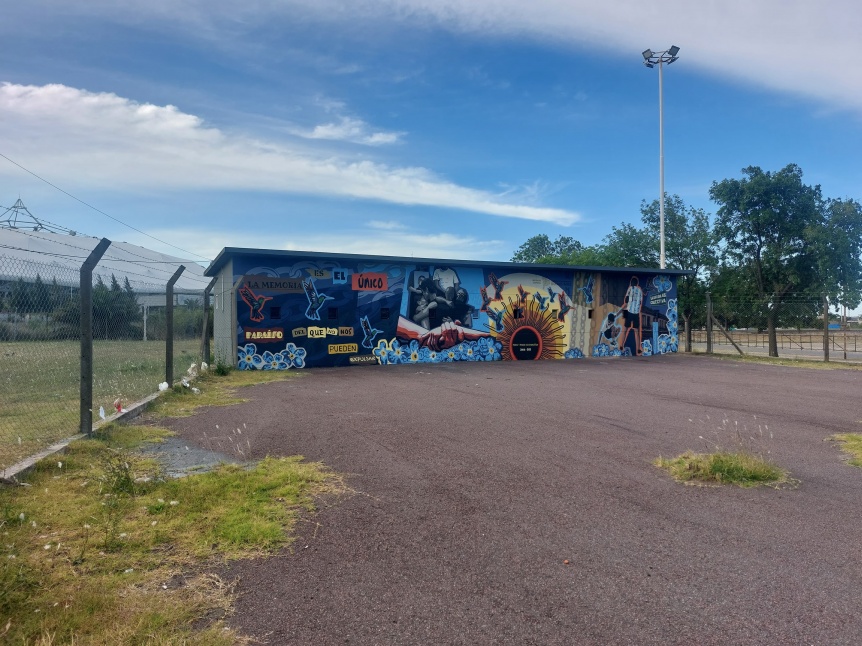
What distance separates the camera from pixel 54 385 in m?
11.2

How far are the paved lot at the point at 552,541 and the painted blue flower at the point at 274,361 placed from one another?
10.2 metres

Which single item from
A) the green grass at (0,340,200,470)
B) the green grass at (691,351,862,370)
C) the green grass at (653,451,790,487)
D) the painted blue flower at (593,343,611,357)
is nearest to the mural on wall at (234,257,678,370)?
the painted blue flower at (593,343,611,357)

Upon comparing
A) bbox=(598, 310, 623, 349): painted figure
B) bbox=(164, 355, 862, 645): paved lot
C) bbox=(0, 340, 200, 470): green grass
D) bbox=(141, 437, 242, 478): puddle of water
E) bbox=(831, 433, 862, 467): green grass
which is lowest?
bbox=(164, 355, 862, 645): paved lot

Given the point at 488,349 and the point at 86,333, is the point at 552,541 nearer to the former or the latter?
the point at 86,333

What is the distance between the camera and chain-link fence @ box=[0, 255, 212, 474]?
233 inches

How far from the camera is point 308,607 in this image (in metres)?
3.08

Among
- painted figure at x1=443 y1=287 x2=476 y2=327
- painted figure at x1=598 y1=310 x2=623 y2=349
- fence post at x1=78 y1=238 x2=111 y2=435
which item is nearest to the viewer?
fence post at x1=78 y1=238 x2=111 y2=435

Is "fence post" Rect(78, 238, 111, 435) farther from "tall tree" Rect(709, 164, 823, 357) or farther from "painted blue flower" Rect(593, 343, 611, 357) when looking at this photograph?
"tall tree" Rect(709, 164, 823, 357)

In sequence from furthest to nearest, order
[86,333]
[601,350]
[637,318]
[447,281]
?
[637,318] → [601,350] → [447,281] → [86,333]

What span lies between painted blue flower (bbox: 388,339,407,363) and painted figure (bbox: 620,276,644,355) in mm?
9834

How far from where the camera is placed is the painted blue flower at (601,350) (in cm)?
2403

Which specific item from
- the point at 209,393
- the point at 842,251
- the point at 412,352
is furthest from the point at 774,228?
the point at 209,393

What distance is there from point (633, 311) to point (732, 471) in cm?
2040

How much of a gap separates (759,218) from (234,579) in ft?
82.1
